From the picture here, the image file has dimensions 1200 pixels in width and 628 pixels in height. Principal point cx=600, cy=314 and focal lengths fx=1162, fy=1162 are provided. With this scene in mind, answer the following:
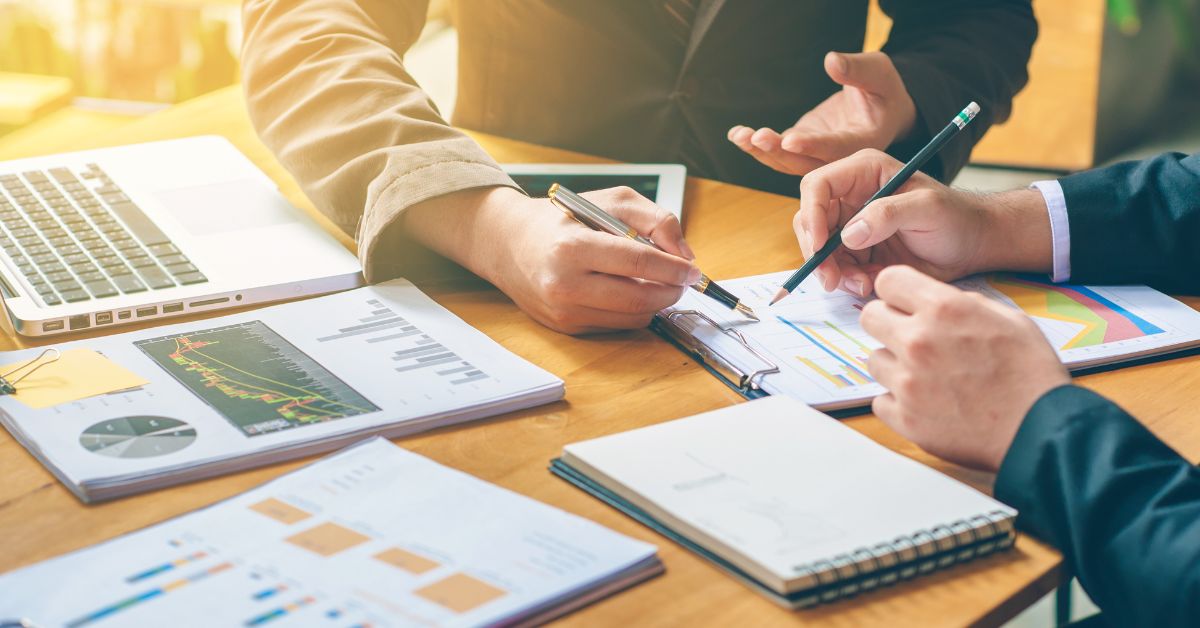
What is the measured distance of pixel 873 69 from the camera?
1317 mm

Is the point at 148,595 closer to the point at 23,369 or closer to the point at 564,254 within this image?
the point at 23,369

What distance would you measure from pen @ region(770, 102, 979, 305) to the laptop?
0.40 m

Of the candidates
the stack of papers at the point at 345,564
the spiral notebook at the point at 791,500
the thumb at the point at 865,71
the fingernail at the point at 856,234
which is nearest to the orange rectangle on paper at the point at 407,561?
the stack of papers at the point at 345,564

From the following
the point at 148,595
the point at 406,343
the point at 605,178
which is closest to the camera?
the point at 148,595

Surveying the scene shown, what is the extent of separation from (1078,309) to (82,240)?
92 centimetres

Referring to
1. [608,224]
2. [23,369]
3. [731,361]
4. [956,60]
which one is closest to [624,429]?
[731,361]

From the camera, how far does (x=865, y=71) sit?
51.4 inches

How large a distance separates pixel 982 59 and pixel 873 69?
0.22m

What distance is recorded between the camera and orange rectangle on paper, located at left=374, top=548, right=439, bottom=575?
0.63 meters

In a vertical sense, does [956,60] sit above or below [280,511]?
above

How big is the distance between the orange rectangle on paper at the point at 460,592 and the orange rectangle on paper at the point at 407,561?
0.02 meters

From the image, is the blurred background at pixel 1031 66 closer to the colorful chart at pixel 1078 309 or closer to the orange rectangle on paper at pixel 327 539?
the colorful chart at pixel 1078 309

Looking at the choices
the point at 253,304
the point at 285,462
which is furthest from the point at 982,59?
the point at 285,462

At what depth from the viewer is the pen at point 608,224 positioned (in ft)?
3.32
